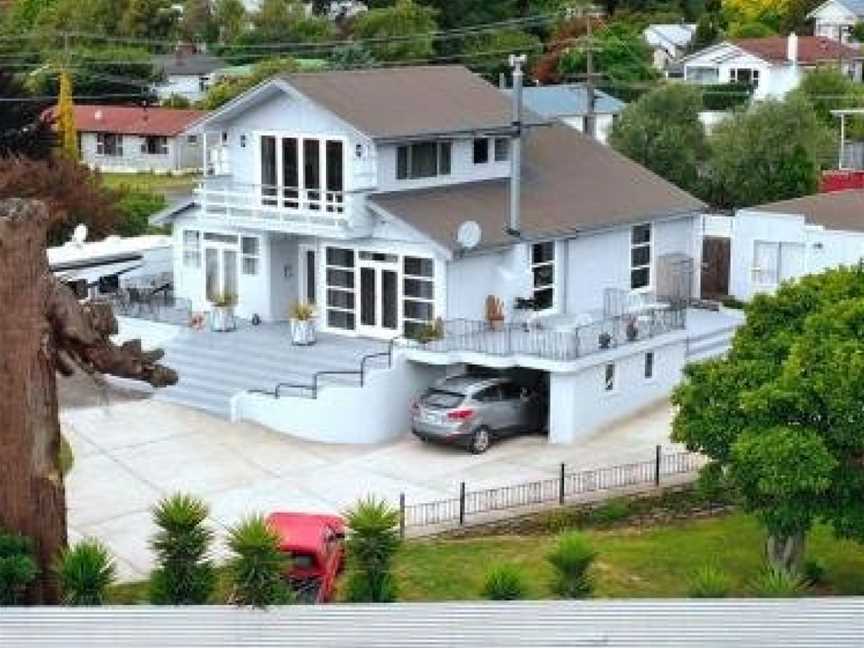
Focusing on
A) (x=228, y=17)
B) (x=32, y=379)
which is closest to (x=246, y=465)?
(x=32, y=379)

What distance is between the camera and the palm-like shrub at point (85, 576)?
17547 millimetres

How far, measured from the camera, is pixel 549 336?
32.1m

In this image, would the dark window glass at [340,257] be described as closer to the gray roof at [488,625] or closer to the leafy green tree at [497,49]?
the gray roof at [488,625]

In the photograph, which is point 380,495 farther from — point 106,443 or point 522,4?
point 522,4

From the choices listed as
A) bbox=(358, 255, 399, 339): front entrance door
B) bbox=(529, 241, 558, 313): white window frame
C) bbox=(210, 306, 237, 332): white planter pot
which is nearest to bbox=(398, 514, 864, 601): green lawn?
bbox=(358, 255, 399, 339): front entrance door

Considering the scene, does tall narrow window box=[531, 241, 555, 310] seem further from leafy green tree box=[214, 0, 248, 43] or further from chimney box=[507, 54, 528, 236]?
leafy green tree box=[214, 0, 248, 43]

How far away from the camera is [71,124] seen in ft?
207

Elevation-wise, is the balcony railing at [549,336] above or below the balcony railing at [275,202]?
below

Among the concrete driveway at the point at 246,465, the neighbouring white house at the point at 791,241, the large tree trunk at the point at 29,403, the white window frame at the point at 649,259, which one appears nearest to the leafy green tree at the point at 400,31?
the neighbouring white house at the point at 791,241

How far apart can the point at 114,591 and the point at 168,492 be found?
219 inches

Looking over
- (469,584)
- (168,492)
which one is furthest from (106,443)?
(469,584)

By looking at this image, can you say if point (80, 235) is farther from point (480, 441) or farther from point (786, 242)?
point (786, 242)

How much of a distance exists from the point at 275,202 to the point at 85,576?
18.9m

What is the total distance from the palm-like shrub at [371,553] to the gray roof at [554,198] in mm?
15058
